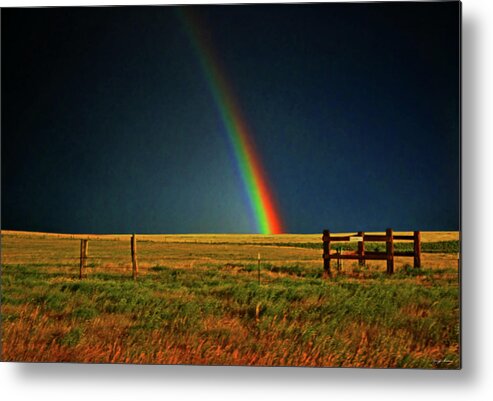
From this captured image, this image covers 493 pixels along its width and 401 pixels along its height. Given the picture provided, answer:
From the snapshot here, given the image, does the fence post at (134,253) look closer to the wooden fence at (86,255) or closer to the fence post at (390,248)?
the wooden fence at (86,255)

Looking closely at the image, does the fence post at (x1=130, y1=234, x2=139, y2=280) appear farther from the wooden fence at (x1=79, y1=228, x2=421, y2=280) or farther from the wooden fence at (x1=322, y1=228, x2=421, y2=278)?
the wooden fence at (x1=322, y1=228, x2=421, y2=278)

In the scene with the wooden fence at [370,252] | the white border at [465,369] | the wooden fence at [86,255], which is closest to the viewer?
the white border at [465,369]

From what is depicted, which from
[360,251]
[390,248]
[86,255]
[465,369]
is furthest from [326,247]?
[86,255]

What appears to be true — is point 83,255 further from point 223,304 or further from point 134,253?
point 223,304

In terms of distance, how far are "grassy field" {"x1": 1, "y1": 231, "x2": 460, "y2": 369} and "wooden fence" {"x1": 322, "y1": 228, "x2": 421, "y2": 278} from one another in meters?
0.06

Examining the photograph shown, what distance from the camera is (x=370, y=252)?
4867 mm

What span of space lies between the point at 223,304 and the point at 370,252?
1.20 m

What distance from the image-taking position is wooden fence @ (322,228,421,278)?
4.78 meters

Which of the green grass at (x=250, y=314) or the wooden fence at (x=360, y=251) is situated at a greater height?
the wooden fence at (x=360, y=251)

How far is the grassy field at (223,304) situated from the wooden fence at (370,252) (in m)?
0.06

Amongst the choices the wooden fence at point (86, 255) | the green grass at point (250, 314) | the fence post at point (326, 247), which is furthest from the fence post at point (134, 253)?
the fence post at point (326, 247)

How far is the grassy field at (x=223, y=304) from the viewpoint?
4730mm

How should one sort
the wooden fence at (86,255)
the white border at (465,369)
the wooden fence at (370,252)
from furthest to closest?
the wooden fence at (86,255)
the wooden fence at (370,252)
the white border at (465,369)

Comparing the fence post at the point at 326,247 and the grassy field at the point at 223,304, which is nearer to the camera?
the grassy field at the point at 223,304
